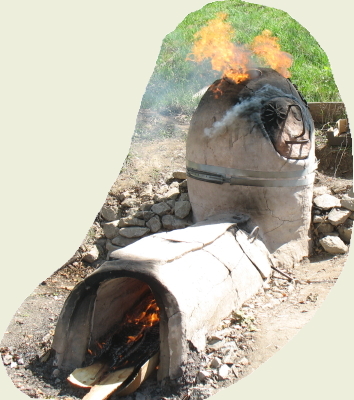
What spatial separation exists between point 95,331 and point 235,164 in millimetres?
2217

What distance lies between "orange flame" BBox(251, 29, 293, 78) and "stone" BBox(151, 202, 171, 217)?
2005mm

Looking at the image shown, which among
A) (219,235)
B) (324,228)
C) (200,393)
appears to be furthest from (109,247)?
(200,393)

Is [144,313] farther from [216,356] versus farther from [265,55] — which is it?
[265,55]

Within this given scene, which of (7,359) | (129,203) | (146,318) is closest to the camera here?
(7,359)

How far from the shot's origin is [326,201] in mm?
7059

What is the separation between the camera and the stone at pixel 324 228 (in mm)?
6980

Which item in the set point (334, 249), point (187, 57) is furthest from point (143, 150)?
point (334, 249)

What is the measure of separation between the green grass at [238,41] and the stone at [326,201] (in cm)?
166

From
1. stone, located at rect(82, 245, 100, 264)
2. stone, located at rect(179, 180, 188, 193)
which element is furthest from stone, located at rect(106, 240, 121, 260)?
stone, located at rect(179, 180, 188, 193)

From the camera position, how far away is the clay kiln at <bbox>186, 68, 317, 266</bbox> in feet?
20.6

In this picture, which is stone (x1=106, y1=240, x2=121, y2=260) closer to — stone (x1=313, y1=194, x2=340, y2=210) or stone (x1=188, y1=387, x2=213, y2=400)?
stone (x1=313, y1=194, x2=340, y2=210)

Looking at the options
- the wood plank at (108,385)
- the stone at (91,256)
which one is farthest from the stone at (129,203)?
→ the wood plank at (108,385)

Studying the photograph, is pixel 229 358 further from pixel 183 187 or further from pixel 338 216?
pixel 183 187

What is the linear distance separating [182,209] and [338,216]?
5.76ft
